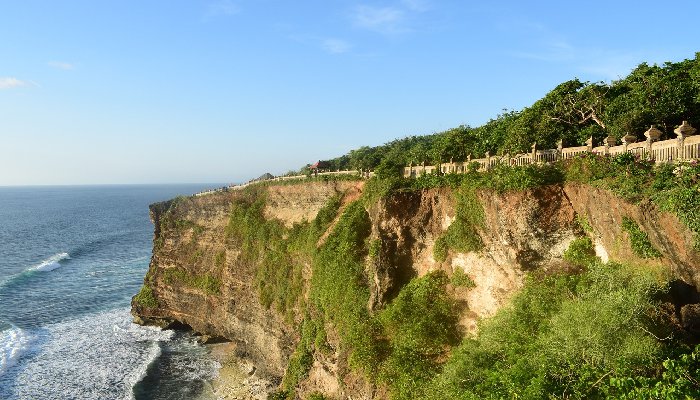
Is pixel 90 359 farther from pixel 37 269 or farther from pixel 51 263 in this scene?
pixel 51 263

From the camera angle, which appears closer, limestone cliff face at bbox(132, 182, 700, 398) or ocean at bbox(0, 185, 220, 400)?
limestone cliff face at bbox(132, 182, 700, 398)

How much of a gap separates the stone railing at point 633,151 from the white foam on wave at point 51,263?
6047cm

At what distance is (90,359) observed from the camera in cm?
3944

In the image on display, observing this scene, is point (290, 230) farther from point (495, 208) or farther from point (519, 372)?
point (519, 372)

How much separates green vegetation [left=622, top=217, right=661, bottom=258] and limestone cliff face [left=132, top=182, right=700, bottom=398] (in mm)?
252

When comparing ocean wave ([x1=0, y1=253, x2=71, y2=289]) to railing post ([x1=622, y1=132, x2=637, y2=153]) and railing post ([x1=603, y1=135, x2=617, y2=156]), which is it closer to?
railing post ([x1=603, y1=135, x2=617, y2=156])

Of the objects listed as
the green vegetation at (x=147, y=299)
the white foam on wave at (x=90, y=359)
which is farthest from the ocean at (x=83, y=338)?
the green vegetation at (x=147, y=299)

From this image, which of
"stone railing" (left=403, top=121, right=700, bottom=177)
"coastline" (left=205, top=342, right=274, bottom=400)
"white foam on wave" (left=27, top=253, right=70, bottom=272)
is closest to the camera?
"stone railing" (left=403, top=121, right=700, bottom=177)

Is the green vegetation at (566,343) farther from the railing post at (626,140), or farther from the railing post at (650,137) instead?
the railing post at (626,140)

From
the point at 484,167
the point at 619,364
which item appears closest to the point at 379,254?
the point at 484,167

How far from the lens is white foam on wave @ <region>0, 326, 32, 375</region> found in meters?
38.0

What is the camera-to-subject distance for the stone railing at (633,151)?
1625 cm

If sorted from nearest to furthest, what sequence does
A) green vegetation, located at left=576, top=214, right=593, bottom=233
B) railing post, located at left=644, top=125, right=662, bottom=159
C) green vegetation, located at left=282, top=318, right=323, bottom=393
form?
railing post, located at left=644, top=125, right=662, bottom=159, green vegetation, located at left=576, top=214, right=593, bottom=233, green vegetation, located at left=282, top=318, right=323, bottom=393

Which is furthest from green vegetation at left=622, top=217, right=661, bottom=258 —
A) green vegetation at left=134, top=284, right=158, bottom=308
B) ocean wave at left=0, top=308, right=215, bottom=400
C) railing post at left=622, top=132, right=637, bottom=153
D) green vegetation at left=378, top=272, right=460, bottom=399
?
green vegetation at left=134, top=284, right=158, bottom=308
